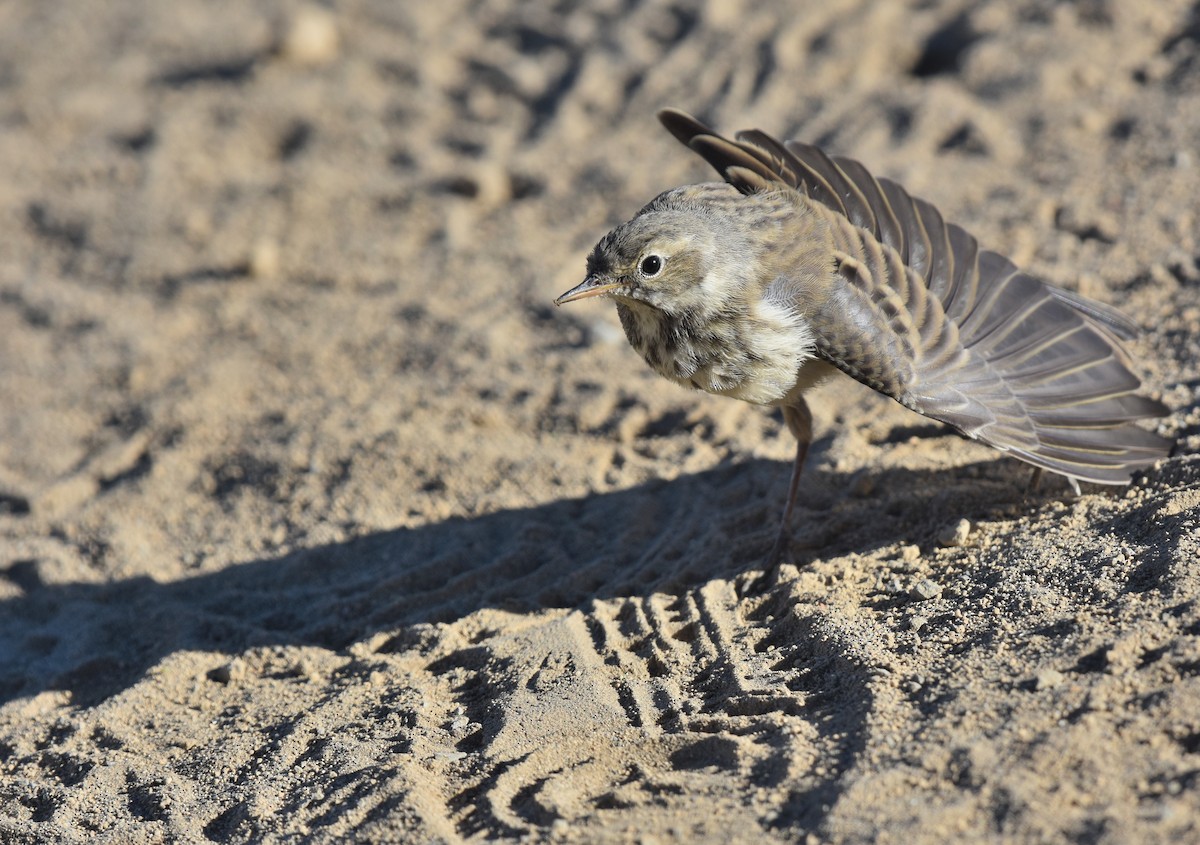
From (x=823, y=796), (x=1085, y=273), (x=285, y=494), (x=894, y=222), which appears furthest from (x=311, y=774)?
(x=1085, y=273)

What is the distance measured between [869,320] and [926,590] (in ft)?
3.75

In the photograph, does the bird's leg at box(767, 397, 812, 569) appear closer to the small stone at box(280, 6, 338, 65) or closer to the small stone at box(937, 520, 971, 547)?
the small stone at box(937, 520, 971, 547)

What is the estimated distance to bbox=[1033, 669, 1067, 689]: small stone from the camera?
419cm

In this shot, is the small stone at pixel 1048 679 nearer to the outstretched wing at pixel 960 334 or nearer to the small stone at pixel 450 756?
the outstretched wing at pixel 960 334

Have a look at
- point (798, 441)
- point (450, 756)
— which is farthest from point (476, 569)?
point (798, 441)

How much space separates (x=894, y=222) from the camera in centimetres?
562

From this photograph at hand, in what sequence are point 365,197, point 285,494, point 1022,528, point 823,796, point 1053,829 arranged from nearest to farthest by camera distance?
1. point 1053,829
2. point 823,796
3. point 1022,528
4. point 285,494
5. point 365,197

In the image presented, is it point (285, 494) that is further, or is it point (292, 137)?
point (292, 137)

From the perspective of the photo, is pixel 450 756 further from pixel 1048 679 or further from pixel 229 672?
pixel 1048 679

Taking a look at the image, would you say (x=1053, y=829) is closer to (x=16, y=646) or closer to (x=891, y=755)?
(x=891, y=755)

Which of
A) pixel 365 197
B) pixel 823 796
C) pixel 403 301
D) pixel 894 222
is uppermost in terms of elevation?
pixel 365 197

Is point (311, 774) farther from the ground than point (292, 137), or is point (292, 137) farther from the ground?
point (292, 137)

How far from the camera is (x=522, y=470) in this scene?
674 cm

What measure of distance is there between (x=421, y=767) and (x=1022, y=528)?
2738 millimetres
